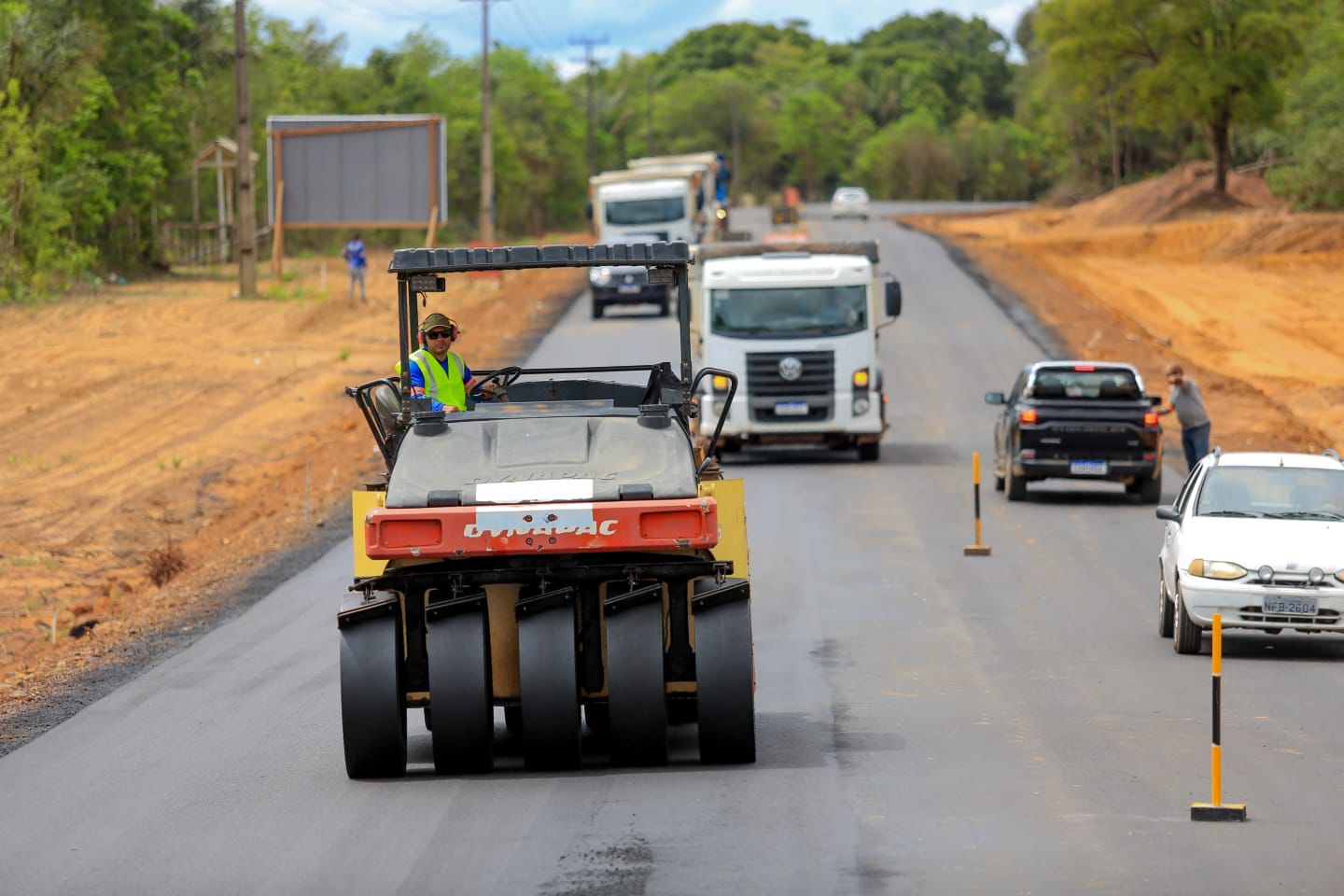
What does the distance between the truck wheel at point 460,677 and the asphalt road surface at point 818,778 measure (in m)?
0.27

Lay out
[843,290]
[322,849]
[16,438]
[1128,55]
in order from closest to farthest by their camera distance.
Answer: [322,849] < [843,290] < [16,438] < [1128,55]

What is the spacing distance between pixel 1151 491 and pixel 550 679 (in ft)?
55.5

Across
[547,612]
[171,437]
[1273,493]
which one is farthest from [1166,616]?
[171,437]

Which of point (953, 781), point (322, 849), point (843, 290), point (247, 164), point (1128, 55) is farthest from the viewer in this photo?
point (1128, 55)

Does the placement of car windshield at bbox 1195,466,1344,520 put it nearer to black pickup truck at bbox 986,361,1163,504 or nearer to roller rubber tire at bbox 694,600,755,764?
roller rubber tire at bbox 694,600,755,764

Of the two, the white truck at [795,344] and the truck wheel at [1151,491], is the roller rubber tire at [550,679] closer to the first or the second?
the truck wheel at [1151,491]

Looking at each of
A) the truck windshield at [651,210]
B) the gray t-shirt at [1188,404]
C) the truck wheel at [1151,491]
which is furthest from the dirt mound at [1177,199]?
the truck wheel at [1151,491]

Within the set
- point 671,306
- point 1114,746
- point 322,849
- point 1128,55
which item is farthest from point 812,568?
point 1128,55

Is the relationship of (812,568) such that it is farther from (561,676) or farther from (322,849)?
(322,849)

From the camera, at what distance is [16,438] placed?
112ft

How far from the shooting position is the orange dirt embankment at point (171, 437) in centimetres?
2119

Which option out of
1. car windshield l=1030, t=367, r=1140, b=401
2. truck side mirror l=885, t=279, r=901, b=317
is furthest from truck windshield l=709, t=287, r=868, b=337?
car windshield l=1030, t=367, r=1140, b=401

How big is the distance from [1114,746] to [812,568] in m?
8.95

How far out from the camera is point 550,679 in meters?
11.1
